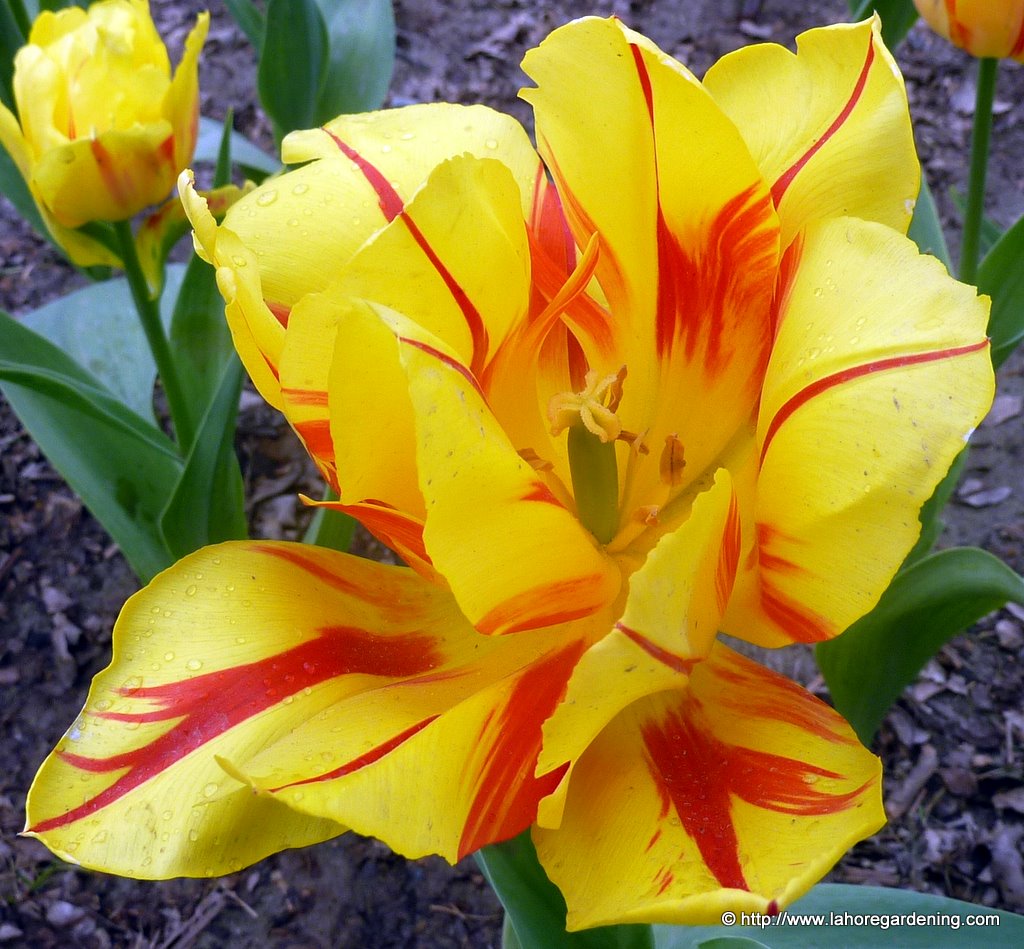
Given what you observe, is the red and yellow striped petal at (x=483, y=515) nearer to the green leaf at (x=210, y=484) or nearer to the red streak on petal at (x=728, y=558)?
the red streak on petal at (x=728, y=558)

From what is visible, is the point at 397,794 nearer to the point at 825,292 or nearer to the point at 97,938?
the point at 825,292

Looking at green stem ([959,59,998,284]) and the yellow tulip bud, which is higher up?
the yellow tulip bud

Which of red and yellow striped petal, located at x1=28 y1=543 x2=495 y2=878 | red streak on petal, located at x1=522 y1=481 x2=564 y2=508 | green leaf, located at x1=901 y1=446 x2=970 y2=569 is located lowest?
green leaf, located at x1=901 y1=446 x2=970 y2=569

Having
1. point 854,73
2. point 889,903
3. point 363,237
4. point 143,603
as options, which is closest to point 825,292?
→ point 854,73

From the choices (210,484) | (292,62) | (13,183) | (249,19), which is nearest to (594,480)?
(210,484)

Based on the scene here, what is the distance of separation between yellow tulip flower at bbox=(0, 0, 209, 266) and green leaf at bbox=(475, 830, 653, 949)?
2.55 feet

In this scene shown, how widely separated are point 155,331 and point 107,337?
1.29ft

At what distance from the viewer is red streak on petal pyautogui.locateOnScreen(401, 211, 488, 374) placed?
22.3 inches

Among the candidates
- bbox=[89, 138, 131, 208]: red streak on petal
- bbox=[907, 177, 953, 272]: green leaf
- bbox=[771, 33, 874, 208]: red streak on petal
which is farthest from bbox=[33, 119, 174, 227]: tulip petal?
bbox=[907, 177, 953, 272]: green leaf

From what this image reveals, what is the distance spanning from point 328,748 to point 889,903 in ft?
1.82

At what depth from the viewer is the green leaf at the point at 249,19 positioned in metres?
1.67

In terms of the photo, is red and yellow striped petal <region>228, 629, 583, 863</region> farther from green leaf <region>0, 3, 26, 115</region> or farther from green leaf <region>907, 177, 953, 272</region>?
green leaf <region>0, 3, 26, 115</region>

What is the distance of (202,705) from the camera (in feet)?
1.96

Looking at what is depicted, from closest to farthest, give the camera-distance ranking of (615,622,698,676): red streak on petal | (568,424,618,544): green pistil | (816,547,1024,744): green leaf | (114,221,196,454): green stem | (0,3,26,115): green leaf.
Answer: (615,622,698,676): red streak on petal < (568,424,618,544): green pistil < (816,547,1024,744): green leaf < (114,221,196,454): green stem < (0,3,26,115): green leaf
